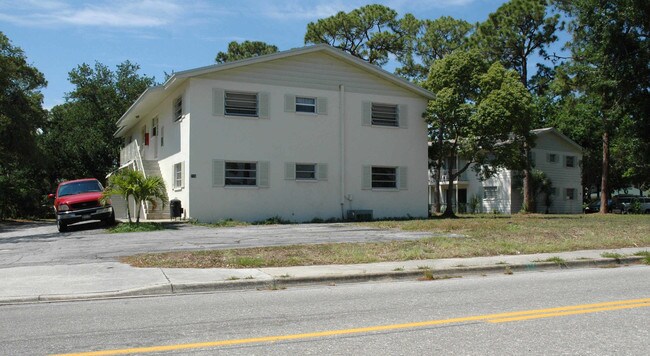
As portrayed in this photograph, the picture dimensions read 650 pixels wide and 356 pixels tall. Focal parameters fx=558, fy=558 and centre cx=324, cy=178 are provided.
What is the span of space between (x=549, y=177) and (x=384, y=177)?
26.1 metres

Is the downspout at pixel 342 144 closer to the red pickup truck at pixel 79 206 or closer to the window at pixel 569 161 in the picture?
the red pickup truck at pixel 79 206

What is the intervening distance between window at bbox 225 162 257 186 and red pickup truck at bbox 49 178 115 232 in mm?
5274

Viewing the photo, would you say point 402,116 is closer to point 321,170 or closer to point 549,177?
point 321,170

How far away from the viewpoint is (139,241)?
15.9m

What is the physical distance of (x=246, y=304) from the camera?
7.97 m

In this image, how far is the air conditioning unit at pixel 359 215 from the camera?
26562mm

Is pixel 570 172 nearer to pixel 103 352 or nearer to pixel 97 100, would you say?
pixel 97 100

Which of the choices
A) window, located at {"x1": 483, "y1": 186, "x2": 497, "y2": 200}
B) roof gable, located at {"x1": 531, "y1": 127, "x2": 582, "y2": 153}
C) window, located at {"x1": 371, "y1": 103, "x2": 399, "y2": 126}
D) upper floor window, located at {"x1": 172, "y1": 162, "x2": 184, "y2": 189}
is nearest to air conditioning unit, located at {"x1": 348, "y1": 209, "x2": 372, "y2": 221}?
window, located at {"x1": 371, "y1": 103, "x2": 399, "y2": 126}

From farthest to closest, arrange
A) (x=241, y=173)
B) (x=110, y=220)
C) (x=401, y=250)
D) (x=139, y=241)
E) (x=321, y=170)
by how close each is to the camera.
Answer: (x=321, y=170) → (x=241, y=173) → (x=110, y=220) → (x=139, y=241) → (x=401, y=250)

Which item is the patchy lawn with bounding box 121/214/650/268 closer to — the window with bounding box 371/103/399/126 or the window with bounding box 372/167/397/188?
the window with bounding box 372/167/397/188

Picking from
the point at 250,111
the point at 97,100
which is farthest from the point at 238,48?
the point at 250,111

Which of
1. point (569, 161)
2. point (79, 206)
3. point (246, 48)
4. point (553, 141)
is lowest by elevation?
point (79, 206)

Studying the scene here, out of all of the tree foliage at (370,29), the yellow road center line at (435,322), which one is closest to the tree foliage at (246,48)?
the tree foliage at (370,29)

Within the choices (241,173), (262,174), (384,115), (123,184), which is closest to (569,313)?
Answer: (123,184)
